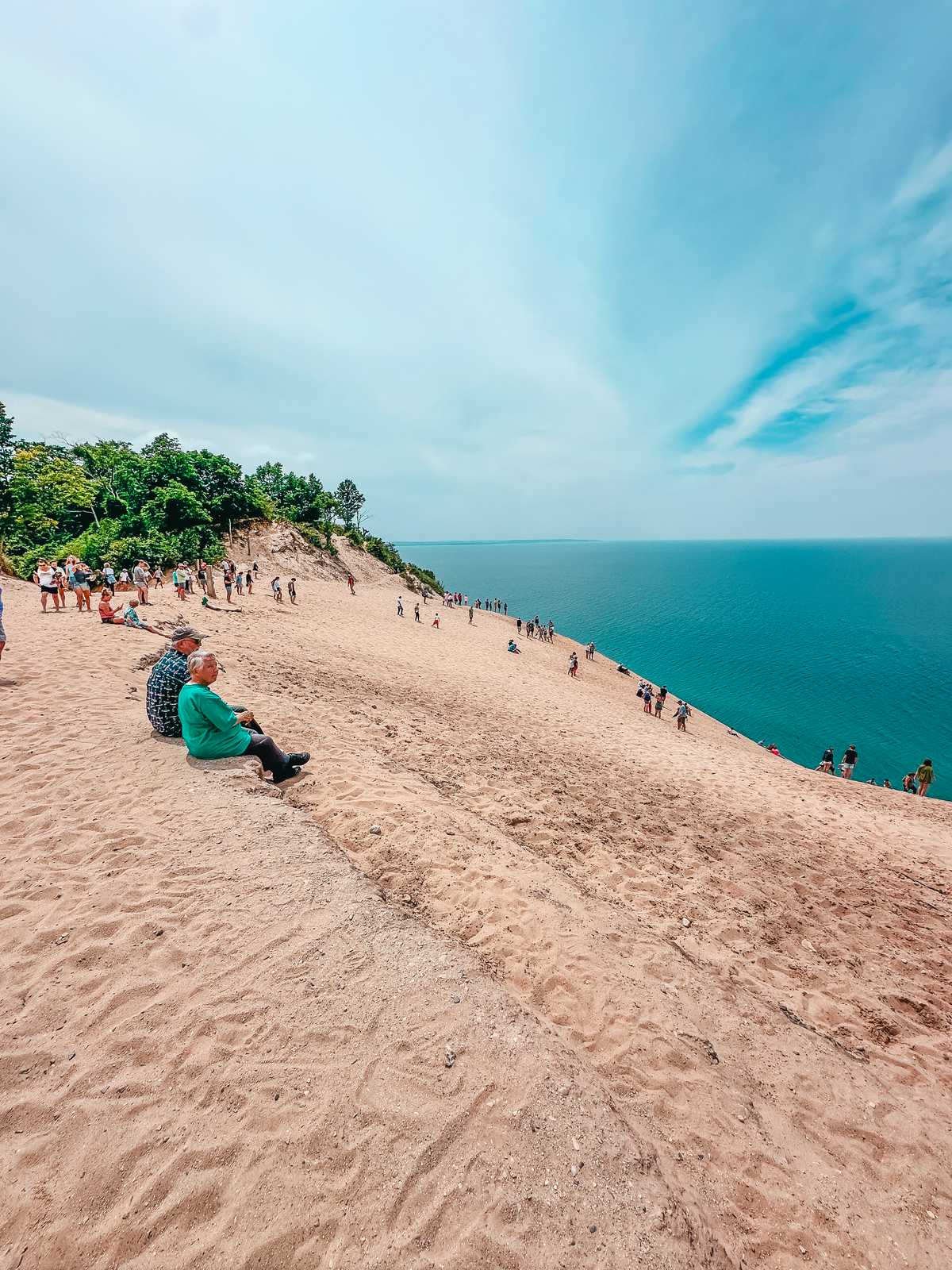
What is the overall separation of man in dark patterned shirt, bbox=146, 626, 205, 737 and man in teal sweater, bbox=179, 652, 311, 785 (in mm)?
387

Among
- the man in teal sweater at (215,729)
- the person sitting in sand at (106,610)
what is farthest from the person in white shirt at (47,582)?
the man in teal sweater at (215,729)

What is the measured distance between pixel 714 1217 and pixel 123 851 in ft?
17.9

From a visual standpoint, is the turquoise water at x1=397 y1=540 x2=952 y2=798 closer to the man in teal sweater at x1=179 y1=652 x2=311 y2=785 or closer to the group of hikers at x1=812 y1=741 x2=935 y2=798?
the group of hikers at x1=812 y1=741 x2=935 y2=798

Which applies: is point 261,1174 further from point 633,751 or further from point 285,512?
point 285,512

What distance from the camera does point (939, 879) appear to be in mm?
7977

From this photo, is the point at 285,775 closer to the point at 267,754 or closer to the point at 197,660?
the point at 267,754

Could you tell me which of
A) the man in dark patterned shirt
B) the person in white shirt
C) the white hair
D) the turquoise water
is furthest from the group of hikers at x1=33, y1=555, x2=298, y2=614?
the turquoise water

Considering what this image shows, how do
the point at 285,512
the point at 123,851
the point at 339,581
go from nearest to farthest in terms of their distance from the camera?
the point at 123,851
the point at 339,581
the point at 285,512

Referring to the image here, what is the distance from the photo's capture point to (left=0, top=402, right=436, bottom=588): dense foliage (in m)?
28.5

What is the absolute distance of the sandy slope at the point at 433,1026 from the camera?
2.50 metres

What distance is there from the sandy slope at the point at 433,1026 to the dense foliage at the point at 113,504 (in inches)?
1022

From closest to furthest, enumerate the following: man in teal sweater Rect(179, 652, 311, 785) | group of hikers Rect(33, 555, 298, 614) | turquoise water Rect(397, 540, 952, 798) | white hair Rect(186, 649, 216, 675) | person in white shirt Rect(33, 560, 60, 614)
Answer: white hair Rect(186, 649, 216, 675)
man in teal sweater Rect(179, 652, 311, 785)
group of hikers Rect(33, 555, 298, 614)
person in white shirt Rect(33, 560, 60, 614)
turquoise water Rect(397, 540, 952, 798)

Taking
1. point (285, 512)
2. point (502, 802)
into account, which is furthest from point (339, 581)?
point (502, 802)

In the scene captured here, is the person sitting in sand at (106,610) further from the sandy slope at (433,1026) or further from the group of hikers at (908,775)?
the group of hikers at (908,775)
